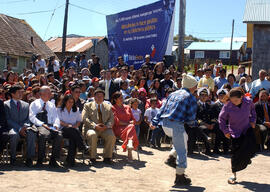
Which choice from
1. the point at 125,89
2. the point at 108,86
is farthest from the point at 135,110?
the point at 108,86

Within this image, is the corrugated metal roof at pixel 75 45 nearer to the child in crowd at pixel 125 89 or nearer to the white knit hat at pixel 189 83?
the child in crowd at pixel 125 89

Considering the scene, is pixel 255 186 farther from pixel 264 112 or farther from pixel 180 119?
pixel 264 112

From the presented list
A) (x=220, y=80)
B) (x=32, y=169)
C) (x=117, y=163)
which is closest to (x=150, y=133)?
(x=117, y=163)

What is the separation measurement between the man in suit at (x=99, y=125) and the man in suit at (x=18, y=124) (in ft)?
4.14

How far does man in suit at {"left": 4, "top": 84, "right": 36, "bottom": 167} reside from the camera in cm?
748

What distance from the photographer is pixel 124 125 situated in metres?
9.14

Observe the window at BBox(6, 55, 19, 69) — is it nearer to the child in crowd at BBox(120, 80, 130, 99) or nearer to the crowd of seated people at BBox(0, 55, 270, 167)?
the crowd of seated people at BBox(0, 55, 270, 167)

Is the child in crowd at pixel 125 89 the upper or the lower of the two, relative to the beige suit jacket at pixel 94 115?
upper

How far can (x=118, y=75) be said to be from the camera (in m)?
13.4

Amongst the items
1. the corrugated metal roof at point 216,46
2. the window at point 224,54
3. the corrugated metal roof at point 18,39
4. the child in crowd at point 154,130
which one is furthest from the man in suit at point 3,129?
the window at point 224,54

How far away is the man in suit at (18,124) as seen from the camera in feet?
Answer: 24.5

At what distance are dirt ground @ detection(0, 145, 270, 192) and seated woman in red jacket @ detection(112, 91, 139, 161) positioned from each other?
41cm

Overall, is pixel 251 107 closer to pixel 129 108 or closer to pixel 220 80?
pixel 129 108

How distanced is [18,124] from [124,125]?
2.55 metres
